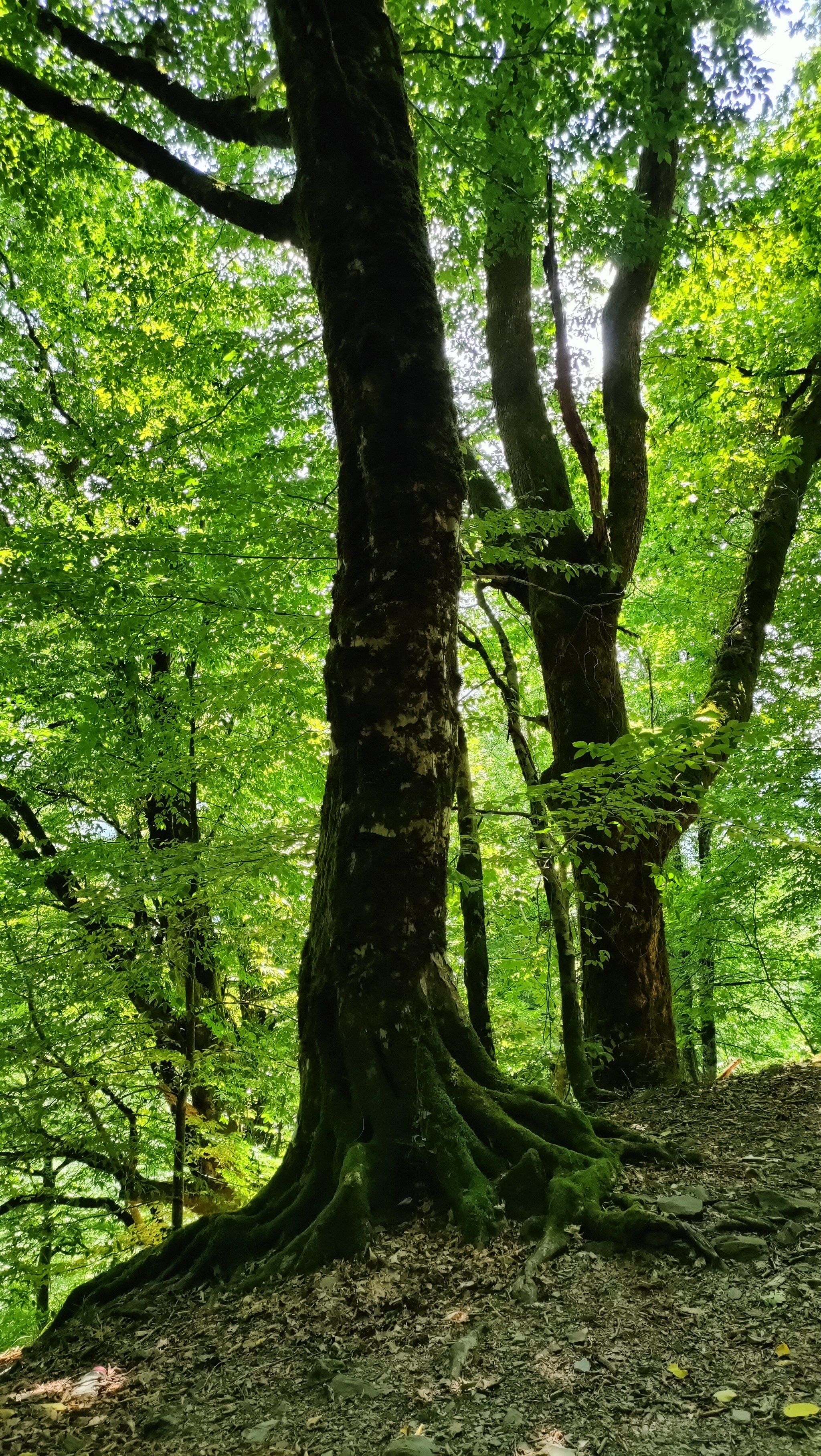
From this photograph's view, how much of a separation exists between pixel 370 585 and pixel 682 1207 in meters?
2.75

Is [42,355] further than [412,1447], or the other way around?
[42,355]

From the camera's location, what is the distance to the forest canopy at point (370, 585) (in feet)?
11.1

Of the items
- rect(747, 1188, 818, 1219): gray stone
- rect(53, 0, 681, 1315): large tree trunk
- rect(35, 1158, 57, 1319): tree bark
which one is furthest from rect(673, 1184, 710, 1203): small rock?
rect(35, 1158, 57, 1319): tree bark

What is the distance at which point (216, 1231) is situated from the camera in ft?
10.5

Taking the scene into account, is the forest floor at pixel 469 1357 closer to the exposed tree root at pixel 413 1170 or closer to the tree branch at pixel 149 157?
the exposed tree root at pixel 413 1170

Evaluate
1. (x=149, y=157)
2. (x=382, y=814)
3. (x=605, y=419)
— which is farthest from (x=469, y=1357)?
(x=605, y=419)

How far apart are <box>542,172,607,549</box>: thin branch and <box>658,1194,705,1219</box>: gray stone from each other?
4065mm

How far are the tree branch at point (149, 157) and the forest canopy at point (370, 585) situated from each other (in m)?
0.03

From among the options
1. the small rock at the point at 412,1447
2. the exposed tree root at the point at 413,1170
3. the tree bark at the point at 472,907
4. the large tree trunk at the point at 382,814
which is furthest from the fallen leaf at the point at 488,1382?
the tree bark at the point at 472,907

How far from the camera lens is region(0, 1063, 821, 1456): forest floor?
5.60ft

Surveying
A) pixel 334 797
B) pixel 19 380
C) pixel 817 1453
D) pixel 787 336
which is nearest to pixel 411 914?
pixel 334 797

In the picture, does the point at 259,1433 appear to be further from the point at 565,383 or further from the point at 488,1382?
the point at 565,383

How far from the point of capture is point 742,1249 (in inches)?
91.7

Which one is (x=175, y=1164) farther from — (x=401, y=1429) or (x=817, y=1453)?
(x=817, y=1453)
